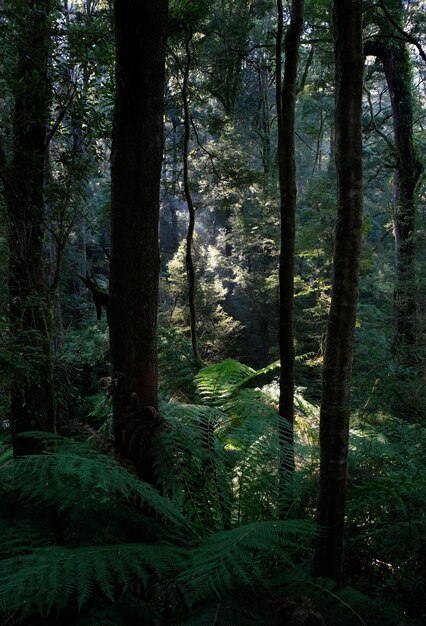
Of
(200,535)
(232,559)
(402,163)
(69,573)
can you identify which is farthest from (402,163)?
(69,573)

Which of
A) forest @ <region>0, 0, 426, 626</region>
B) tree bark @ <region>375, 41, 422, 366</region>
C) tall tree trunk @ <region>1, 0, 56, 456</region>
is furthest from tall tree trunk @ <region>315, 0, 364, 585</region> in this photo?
tree bark @ <region>375, 41, 422, 366</region>

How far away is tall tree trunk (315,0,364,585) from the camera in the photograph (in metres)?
2.18

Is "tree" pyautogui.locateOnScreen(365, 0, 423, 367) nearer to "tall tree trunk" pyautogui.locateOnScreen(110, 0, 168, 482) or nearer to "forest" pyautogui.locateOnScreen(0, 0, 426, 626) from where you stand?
"forest" pyautogui.locateOnScreen(0, 0, 426, 626)

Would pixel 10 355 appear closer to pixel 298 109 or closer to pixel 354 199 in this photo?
pixel 354 199

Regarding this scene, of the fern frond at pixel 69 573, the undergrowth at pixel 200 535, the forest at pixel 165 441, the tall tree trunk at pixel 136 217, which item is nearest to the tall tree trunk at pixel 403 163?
the forest at pixel 165 441

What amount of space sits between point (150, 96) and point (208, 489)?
2.92 metres

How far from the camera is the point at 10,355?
3312mm

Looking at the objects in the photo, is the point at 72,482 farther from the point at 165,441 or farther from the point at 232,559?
the point at 232,559

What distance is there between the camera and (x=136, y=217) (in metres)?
3.21

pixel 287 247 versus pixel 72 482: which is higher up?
pixel 287 247

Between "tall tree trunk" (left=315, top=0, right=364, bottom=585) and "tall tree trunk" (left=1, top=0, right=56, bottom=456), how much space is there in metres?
2.96

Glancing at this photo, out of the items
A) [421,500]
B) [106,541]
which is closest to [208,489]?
[106,541]

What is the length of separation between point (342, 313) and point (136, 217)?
176 centimetres

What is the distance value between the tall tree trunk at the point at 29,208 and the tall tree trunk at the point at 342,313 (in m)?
2.96
